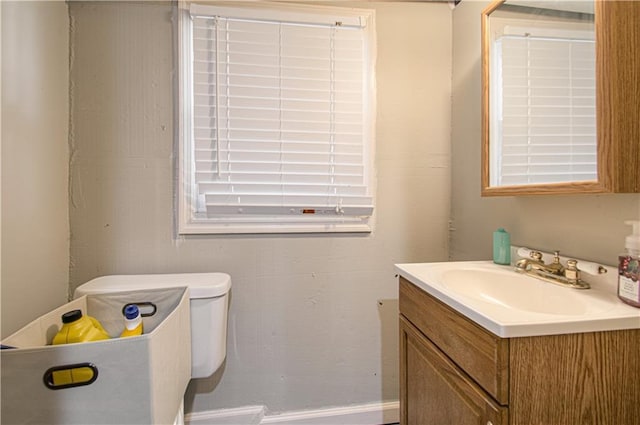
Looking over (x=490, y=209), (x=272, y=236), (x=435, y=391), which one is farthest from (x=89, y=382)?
(x=490, y=209)

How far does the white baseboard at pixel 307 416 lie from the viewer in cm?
126

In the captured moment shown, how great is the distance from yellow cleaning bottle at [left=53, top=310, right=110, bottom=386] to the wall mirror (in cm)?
127

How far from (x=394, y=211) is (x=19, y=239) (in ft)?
4.44

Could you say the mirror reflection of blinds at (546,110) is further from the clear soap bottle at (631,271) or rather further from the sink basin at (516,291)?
the sink basin at (516,291)

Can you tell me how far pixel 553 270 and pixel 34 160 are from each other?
5.45 ft

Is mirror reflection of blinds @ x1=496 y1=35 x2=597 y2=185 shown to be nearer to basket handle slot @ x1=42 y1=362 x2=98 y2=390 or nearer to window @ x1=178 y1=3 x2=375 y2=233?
window @ x1=178 y1=3 x2=375 y2=233

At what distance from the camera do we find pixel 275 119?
1267 mm

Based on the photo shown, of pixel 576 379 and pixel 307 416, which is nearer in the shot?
pixel 576 379

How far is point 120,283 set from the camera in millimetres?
1084

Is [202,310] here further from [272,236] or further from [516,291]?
[516,291]

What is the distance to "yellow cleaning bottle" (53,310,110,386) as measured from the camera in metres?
0.67

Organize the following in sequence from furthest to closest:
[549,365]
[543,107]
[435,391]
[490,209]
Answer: [490,209] → [543,107] → [435,391] → [549,365]

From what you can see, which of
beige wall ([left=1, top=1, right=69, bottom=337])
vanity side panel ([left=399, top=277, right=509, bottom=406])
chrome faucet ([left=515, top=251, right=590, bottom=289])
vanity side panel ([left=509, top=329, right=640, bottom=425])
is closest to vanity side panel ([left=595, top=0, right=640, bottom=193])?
Answer: chrome faucet ([left=515, top=251, right=590, bottom=289])

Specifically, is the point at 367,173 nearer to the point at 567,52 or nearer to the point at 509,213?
the point at 509,213
